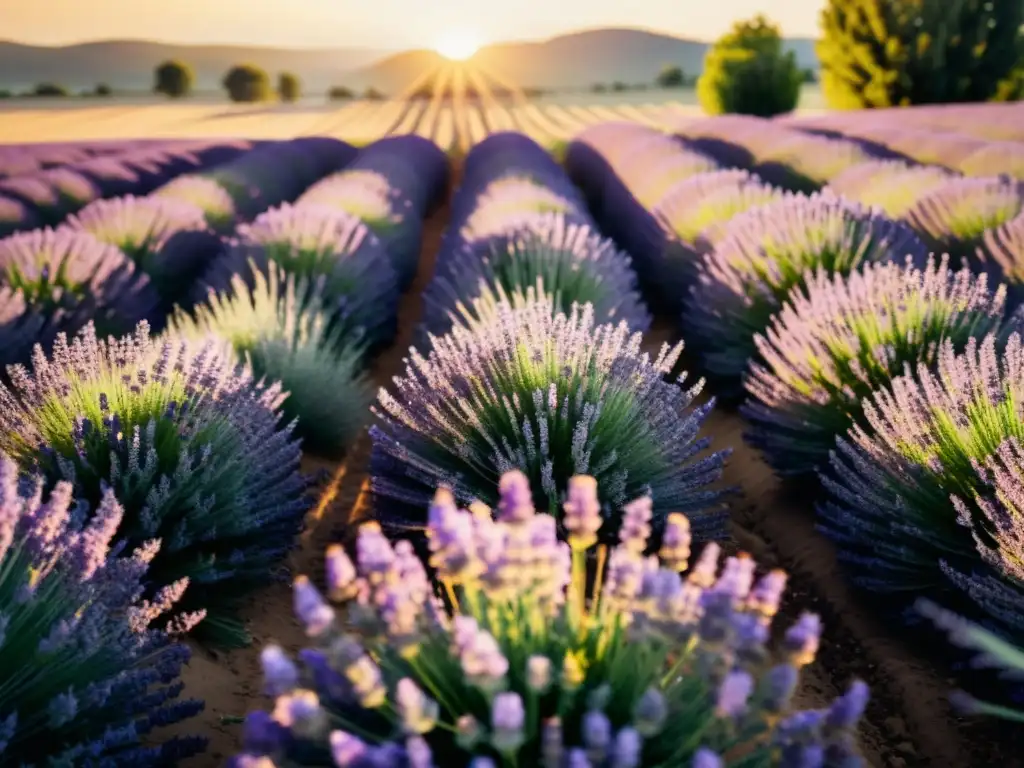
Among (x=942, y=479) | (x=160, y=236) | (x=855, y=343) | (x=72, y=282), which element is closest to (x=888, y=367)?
(x=855, y=343)

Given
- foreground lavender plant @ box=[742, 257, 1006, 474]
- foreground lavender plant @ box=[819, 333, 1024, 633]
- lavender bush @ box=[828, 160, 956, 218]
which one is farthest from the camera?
lavender bush @ box=[828, 160, 956, 218]

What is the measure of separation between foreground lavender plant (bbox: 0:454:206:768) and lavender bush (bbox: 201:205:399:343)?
10.1ft

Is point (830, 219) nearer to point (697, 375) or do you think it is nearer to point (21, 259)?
point (697, 375)

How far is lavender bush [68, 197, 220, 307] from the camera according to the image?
6.18m

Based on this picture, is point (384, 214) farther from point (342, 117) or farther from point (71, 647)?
point (342, 117)

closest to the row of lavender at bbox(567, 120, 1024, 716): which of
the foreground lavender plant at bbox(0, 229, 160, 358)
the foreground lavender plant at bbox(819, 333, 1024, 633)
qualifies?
the foreground lavender plant at bbox(819, 333, 1024, 633)

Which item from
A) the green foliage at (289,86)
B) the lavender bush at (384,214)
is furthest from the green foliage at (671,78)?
the lavender bush at (384,214)

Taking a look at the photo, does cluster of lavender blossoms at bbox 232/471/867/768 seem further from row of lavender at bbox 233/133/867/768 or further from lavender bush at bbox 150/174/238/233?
lavender bush at bbox 150/174/238/233

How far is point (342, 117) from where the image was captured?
36781 millimetres

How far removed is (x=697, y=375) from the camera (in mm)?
5484

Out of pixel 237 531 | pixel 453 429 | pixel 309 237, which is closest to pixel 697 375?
pixel 309 237

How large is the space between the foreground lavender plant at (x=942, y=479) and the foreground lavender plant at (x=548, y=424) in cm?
49

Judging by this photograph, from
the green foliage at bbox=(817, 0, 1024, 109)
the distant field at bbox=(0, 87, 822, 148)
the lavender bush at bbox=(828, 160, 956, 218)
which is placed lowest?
the distant field at bbox=(0, 87, 822, 148)

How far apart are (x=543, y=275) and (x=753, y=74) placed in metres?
26.7
